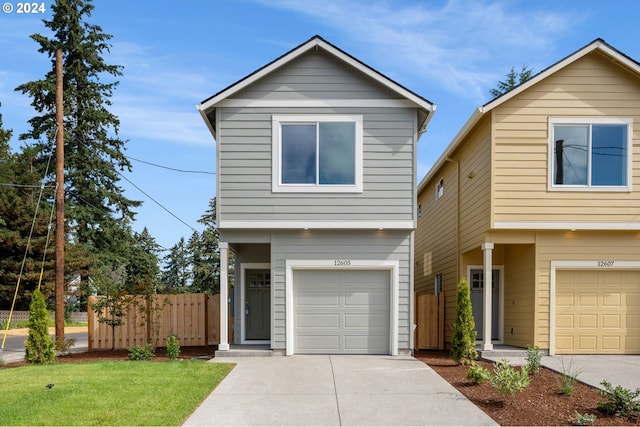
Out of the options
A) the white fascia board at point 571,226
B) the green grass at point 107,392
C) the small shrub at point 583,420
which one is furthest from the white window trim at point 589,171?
the green grass at point 107,392

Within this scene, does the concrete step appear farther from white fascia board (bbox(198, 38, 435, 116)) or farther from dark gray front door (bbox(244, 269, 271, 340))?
white fascia board (bbox(198, 38, 435, 116))

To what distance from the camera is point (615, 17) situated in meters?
12.2

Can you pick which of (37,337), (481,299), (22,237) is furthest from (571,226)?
(22,237)

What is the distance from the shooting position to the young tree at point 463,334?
10523 mm

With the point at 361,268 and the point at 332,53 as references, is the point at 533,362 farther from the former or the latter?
the point at 332,53

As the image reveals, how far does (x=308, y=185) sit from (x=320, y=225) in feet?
3.29

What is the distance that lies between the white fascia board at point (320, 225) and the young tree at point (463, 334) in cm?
206

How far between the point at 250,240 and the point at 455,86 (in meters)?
9.39

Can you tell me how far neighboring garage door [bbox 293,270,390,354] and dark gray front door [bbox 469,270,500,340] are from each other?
4.30 m

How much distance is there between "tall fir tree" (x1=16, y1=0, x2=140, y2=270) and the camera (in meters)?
30.3

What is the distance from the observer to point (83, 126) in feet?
101

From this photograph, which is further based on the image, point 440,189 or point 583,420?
point 440,189

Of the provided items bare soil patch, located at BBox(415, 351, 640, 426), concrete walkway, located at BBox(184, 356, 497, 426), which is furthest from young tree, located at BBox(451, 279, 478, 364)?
bare soil patch, located at BBox(415, 351, 640, 426)

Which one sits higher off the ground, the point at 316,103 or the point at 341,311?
the point at 316,103
